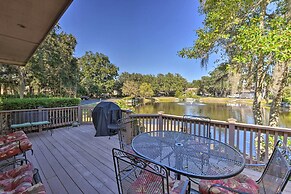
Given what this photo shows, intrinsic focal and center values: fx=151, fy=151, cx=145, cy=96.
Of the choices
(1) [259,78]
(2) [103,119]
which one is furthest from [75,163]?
(1) [259,78]

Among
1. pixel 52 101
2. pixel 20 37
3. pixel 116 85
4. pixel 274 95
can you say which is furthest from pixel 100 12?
pixel 116 85

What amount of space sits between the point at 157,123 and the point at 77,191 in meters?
2.52

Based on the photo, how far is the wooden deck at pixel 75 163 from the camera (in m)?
2.14

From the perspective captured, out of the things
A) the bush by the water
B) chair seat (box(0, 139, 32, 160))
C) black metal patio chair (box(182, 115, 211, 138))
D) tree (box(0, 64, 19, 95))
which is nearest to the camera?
chair seat (box(0, 139, 32, 160))

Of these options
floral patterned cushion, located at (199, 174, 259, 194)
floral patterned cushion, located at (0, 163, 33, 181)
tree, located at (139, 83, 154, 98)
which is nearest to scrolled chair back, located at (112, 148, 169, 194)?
floral patterned cushion, located at (199, 174, 259, 194)

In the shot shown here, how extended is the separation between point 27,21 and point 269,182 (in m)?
3.38

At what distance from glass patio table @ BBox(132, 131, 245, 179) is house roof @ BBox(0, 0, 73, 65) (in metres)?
1.97

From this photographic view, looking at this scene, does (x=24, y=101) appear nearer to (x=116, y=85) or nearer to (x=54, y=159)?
(x=54, y=159)

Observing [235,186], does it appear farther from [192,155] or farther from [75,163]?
[75,163]

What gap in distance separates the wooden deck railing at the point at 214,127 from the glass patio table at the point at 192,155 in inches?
44.2

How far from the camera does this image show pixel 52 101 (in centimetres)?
679

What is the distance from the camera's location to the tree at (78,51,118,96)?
95.7ft

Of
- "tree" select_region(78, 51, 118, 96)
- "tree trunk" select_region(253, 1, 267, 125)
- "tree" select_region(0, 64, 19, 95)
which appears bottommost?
"tree trunk" select_region(253, 1, 267, 125)

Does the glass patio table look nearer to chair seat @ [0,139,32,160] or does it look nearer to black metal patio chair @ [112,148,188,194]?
black metal patio chair @ [112,148,188,194]
